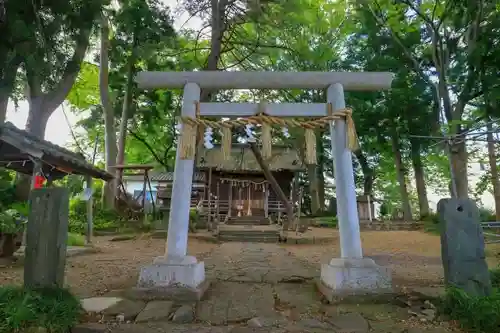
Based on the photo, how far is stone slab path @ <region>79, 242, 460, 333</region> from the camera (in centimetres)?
353

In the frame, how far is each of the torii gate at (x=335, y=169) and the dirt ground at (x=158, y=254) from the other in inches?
42.4

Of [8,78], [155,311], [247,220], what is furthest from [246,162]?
[155,311]

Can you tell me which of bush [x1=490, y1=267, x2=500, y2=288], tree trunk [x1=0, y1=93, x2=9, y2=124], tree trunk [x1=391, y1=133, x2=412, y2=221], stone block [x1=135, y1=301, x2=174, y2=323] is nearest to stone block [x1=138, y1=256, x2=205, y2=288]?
stone block [x1=135, y1=301, x2=174, y2=323]

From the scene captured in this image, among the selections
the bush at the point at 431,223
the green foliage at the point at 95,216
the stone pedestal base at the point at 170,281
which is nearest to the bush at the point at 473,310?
the stone pedestal base at the point at 170,281

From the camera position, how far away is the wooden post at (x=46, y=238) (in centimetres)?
367

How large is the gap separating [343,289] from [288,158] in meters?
15.4

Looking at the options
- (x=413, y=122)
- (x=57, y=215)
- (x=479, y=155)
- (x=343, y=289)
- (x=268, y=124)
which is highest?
(x=413, y=122)

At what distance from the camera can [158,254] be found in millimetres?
9328

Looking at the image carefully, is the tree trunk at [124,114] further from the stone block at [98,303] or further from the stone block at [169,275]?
the stone block at [98,303]

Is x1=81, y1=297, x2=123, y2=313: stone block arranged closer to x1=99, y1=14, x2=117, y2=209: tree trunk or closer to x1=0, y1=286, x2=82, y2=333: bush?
x1=0, y1=286, x2=82, y2=333: bush

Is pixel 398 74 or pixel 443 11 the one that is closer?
pixel 443 11

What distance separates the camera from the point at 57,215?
3812 millimetres

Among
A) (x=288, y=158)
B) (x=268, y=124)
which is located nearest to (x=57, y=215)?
(x=268, y=124)

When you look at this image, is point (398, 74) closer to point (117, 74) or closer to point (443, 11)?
point (443, 11)
